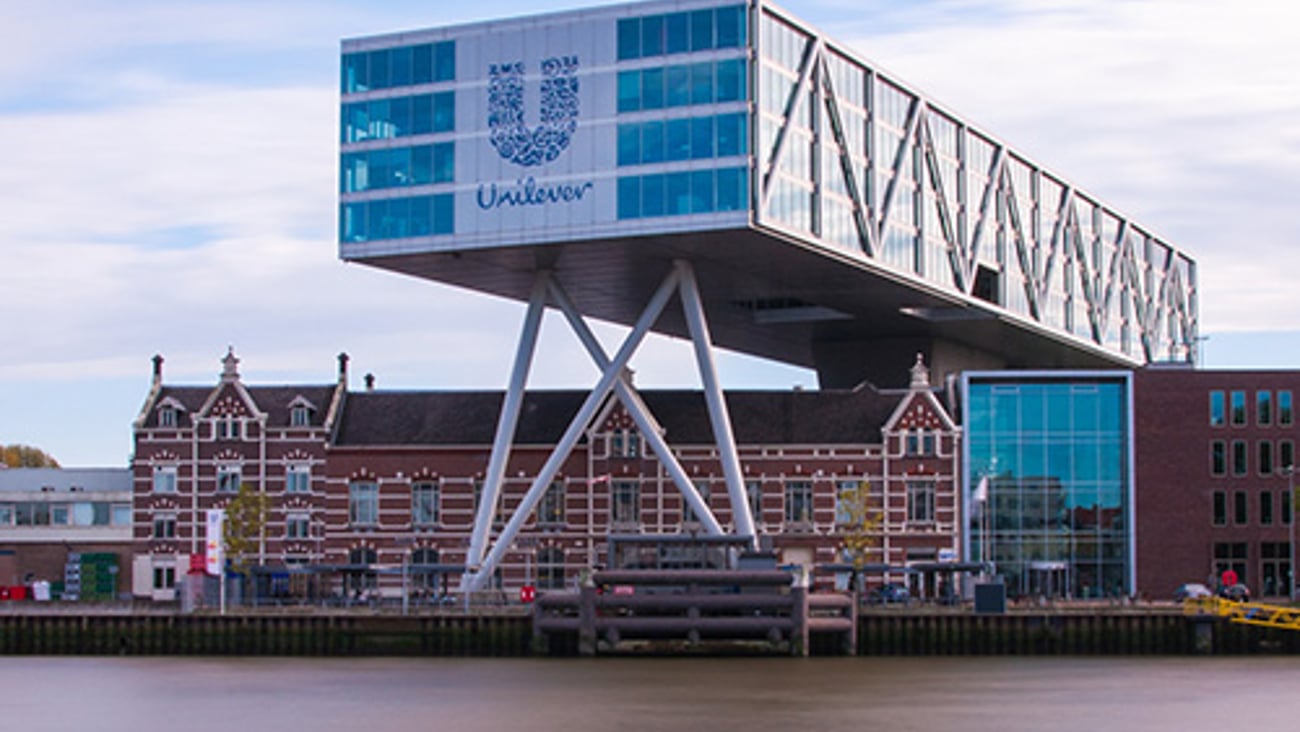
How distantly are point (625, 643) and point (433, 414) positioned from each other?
26741mm

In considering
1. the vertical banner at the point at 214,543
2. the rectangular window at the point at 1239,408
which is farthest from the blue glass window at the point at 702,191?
the rectangular window at the point at 1239,408

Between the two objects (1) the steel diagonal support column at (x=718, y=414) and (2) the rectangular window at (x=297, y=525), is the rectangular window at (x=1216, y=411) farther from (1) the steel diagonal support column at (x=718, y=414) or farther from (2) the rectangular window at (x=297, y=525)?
(2) the rectangular window at (x=297, y=525)

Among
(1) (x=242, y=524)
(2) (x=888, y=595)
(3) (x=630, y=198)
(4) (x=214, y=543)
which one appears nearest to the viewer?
(3) (x=630, y=198)

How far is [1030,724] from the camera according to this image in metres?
58.8

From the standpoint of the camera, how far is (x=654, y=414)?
11112 centimetres

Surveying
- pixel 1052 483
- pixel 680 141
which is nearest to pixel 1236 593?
pixel 1052 483

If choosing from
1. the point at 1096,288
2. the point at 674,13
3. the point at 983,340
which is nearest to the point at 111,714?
→ the point at 674,13

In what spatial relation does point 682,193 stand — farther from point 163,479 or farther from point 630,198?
point 163,479

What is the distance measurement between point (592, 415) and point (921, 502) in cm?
1626

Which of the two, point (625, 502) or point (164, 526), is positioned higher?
point (625, 502)

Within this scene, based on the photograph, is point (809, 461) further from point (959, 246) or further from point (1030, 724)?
point (1030, 724)

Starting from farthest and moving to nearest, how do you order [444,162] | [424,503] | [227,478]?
1. [227,478]
2. [424,503]
3. [444,162]

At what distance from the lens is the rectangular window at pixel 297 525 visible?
361 ft

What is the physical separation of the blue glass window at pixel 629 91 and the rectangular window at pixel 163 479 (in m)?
32.0
